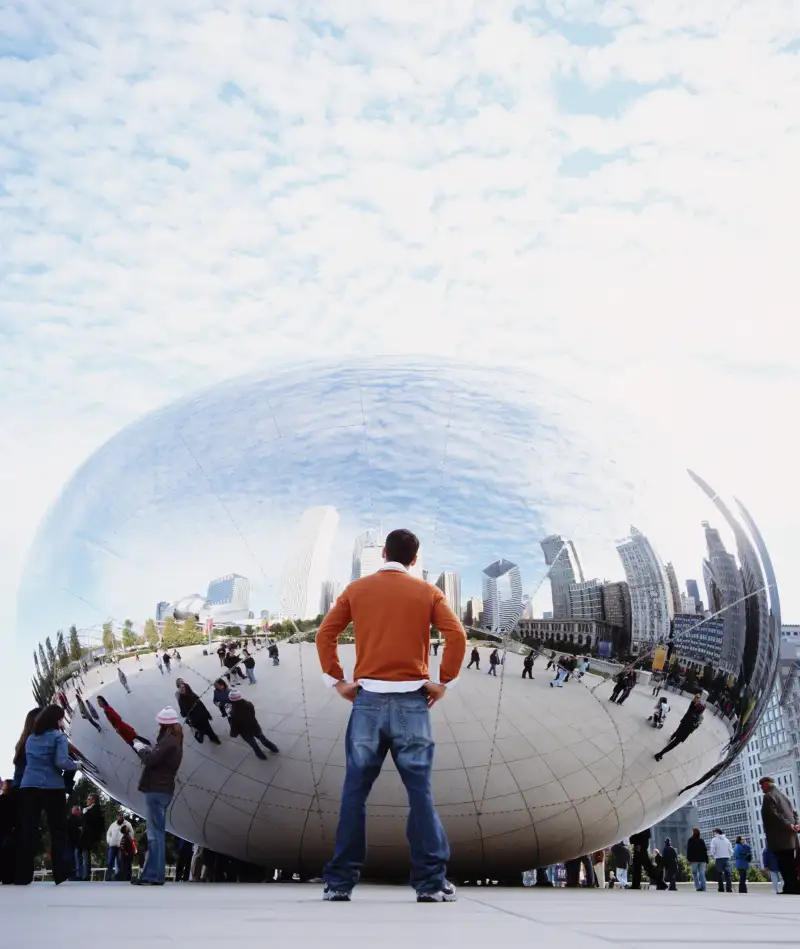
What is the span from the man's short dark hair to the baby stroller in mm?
2158

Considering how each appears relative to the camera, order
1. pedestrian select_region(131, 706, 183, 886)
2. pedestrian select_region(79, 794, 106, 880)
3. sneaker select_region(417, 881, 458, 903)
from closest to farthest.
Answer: sneaker select_region(417, 881, 458, 903) → pedestrian select_region(131, 706, 183, 886) → pedestrian select_region(79, 794, 106, 880)

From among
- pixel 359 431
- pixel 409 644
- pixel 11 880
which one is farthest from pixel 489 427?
pixel 11 880

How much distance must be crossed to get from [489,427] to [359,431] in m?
0.87

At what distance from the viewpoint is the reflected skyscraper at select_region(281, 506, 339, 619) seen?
5.97 meters

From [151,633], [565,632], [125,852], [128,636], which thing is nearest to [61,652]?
[128,636]

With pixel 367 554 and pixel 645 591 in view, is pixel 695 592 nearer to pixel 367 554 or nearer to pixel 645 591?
pixel 645 591

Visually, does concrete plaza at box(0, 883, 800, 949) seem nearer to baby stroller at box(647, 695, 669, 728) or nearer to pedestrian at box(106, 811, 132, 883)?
baby stroller at box(647, 695, 669, 728)

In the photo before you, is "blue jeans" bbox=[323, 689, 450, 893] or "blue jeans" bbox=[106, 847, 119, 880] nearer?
"blue jeans" bbox=[323, 689, 450, 893]

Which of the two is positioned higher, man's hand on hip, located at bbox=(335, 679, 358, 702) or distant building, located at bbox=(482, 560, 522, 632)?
distant building, located at bbox=(482, 560, 522, 632)

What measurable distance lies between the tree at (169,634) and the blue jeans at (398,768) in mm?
1719

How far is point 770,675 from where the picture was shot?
7746 millimetres

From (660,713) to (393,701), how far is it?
2.40 meters

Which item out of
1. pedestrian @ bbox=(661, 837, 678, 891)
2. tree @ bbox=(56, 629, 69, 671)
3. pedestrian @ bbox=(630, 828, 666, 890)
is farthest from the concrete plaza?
pedestrian @ bbox=(661, 837, 678, 891)

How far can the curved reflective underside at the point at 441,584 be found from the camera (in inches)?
239
